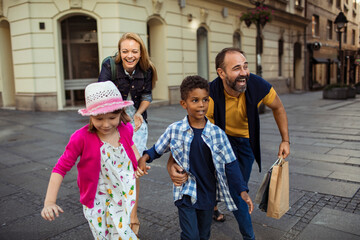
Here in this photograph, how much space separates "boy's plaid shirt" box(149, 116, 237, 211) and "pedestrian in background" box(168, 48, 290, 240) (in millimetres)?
326

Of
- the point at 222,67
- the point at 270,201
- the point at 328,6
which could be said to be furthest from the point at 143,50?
the point at 328,6

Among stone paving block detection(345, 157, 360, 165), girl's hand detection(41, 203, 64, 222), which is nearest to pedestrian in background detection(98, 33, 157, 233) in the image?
girl's hand detection(41, 203, 64, 222)

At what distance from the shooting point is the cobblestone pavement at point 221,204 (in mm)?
3062

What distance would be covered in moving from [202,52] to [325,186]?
1329cm

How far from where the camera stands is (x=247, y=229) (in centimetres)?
262

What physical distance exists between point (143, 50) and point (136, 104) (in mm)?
546

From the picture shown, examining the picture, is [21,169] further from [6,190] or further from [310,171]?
[310,171]

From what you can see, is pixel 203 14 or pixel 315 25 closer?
pixel 203 14

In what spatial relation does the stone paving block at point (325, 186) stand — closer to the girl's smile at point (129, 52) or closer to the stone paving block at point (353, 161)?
the stone paving block at point (353, 161)

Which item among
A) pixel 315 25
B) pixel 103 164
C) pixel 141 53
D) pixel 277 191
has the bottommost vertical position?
pixel 277 191

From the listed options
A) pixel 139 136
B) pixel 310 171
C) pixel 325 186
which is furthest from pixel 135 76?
pixel 310 171

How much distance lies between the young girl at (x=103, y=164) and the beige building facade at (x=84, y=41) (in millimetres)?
10596

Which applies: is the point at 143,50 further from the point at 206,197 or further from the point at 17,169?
the point at 17,169

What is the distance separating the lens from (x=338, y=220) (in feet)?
10.5
